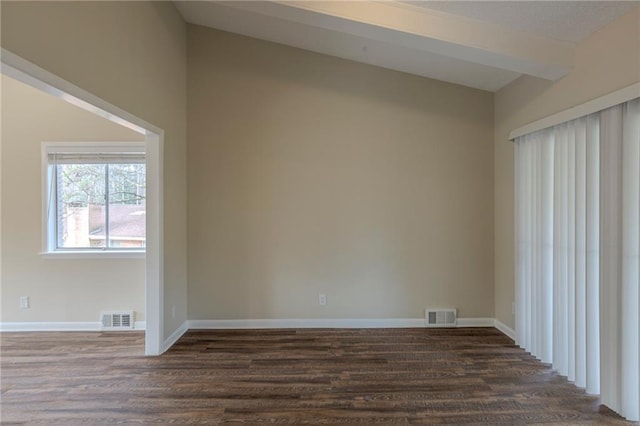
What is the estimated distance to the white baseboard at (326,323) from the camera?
13.0ft

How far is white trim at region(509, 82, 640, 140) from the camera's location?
2148 mm

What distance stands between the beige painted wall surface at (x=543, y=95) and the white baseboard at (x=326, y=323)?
0.39 metres

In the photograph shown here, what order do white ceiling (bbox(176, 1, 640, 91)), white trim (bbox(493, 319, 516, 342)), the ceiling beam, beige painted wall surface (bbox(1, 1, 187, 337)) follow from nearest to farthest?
1. beige painted wall surface (bbox(1, 1, 187, 337))
2. white ceiling (bbox(176, 1, 640, 91))
3. the ceiling beam
4. white trim (bbox(493, 319, 516, 342))

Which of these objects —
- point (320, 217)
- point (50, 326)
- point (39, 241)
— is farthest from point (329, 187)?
point (50, 326)

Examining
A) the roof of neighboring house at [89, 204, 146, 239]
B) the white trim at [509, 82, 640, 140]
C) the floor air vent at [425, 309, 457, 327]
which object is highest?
the white trim at [509, 82, 640, 140]

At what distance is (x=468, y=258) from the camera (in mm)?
3998

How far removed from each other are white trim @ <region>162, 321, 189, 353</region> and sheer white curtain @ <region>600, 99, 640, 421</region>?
12.2 ft

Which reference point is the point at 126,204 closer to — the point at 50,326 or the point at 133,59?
the point at 50,326

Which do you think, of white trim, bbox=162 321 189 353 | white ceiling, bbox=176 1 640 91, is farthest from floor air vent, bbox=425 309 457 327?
white trim, bbox=162 321 189 353

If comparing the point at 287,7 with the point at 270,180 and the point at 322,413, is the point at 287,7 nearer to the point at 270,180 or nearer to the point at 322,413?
the point at 270,180

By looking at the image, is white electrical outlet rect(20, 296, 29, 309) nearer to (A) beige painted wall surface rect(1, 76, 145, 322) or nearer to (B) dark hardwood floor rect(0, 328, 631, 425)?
(A) beige painted wall surface rect(1, 76, 145, 322)

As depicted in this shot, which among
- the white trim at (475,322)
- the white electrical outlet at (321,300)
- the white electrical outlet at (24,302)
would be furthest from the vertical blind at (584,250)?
the white electrical outlet at (24,302)

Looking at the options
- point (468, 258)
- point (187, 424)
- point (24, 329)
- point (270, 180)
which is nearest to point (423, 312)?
point (468, 258)

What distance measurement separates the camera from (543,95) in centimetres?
306
